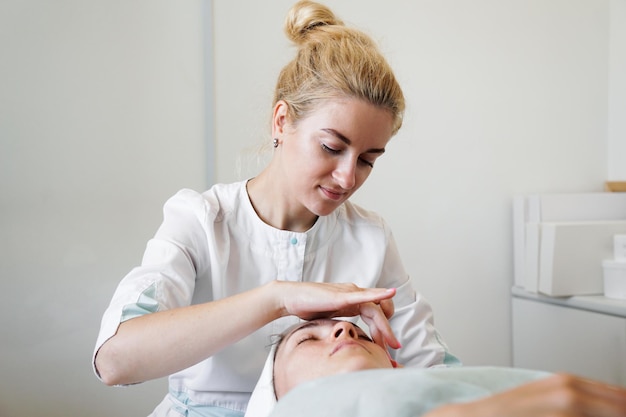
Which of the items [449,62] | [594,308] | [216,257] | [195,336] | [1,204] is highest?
[449,62]

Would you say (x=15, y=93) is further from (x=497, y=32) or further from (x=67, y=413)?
(x=497, y=32)

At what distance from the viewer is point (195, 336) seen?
1.11 meters

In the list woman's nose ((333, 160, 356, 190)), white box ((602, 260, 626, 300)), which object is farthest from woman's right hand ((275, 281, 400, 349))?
white box ((602, 260, 626, 300))

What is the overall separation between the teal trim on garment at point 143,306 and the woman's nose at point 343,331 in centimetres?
34

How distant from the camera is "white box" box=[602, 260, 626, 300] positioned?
2.26 m

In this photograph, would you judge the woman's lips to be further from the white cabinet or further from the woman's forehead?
the white cabinet

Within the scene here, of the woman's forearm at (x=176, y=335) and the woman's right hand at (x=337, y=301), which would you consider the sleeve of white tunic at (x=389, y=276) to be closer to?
the woman's right hand at (x=337, y=301)

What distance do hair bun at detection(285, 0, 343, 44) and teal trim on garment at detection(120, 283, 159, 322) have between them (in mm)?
720

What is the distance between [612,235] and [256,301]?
5.81 feet

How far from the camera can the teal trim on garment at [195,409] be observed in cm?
138

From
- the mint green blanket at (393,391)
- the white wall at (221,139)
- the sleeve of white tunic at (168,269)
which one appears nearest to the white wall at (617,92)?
the white wall at (221,139)

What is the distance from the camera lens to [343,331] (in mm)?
1135

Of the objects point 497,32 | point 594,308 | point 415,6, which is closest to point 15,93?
point 415,6

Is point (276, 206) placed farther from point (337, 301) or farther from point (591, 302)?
point (591, 302)
